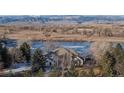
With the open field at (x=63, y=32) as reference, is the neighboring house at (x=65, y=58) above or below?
below

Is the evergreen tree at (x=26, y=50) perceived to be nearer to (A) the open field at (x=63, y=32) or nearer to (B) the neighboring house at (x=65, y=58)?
(A) the open field at (x=63, y=32)

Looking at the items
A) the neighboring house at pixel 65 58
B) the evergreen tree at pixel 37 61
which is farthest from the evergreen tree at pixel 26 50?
the neighboring house at pixel 65 58

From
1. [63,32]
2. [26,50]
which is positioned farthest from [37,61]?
[63,32]

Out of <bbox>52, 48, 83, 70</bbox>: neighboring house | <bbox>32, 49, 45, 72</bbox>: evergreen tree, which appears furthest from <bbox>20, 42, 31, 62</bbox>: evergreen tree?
<bbox>52, 48, 83, 70</bbox>: neighboring house

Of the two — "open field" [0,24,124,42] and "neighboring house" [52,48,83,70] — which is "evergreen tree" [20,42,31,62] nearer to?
"open field" [0,24,124,42]

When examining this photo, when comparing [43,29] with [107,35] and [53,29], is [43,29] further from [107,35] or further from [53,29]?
[107,35]

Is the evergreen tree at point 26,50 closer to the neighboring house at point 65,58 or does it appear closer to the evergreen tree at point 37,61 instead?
the evergreen tree at point 37,61

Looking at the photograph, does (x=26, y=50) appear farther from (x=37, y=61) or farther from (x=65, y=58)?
(x=65, y=58)

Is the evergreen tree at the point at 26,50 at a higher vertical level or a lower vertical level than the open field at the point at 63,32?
lower

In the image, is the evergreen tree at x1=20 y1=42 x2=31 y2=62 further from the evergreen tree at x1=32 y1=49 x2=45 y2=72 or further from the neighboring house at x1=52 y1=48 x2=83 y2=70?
the neighboring house at x1=52 y1=48 x2=83 y2=70

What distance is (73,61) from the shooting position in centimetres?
195

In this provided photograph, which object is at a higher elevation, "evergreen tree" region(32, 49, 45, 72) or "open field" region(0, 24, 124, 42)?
"open field" region(0, 24, 124, 42)
